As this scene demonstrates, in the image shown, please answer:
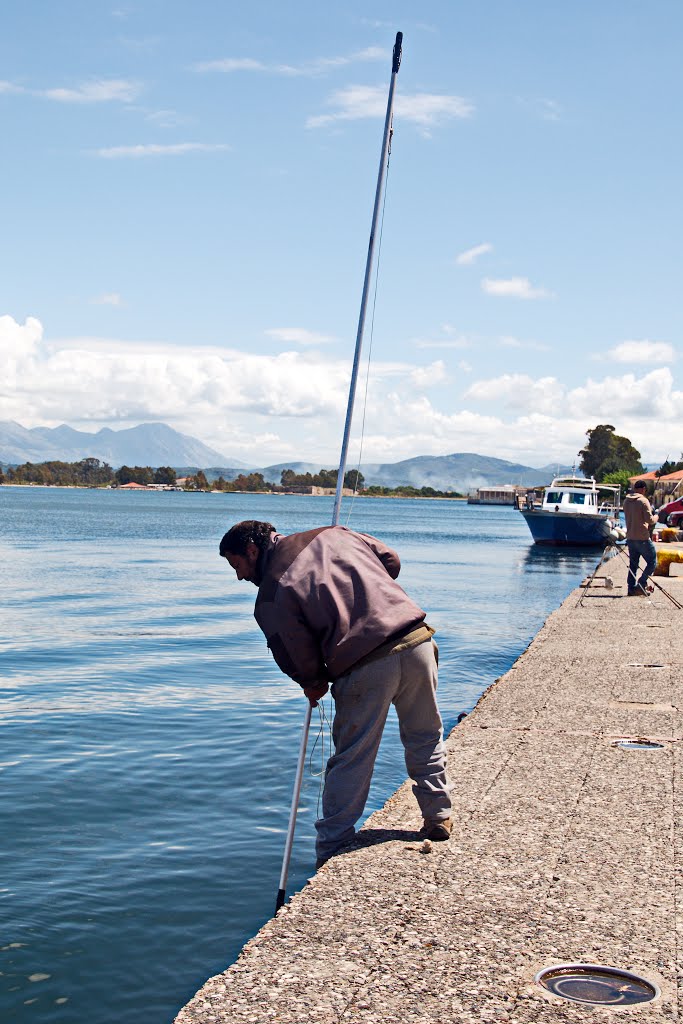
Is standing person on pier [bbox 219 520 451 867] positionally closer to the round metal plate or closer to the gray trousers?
the gray trousers

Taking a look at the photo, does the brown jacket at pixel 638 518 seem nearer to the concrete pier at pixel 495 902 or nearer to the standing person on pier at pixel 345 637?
the concrete pier at pixel 495 902

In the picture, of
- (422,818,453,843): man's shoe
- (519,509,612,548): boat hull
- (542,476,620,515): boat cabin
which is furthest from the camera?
(542,476,620,515): boat cabin

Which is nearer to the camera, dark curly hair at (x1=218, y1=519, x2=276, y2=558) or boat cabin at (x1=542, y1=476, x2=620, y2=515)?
dark curly hair at (x1=218, y1=519, x2=276, y2=558)

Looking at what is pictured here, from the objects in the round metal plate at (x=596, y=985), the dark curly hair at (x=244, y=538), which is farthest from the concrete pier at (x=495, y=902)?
the dark curly hair at (x=244, y=538)

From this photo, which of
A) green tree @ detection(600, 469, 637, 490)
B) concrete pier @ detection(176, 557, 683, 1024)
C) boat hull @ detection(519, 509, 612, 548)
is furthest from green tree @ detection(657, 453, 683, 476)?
concrete pier @ detection(176, 557, 683, 1024)

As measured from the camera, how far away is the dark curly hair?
5.29m

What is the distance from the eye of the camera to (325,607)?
510 cm

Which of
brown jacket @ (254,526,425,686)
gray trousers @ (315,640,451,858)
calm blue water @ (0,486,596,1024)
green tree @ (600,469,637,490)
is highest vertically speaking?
green tree @ (600,469,637,490)

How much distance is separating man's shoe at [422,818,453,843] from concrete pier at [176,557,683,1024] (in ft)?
0.26

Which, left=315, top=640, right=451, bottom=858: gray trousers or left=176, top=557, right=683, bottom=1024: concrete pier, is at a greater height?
left=315, top=640, right=451, bottom=858: gray trousers

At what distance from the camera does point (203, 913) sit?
6480 millimetres

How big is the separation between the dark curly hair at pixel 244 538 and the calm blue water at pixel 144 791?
2.29m

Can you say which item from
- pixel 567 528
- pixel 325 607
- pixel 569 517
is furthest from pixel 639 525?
pixel 567 528

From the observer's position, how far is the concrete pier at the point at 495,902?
151 inches
